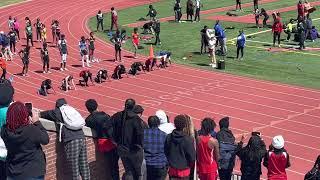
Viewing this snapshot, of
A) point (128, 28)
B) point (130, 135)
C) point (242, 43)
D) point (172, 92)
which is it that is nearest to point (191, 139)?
point (130, 135)

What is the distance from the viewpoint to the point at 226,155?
10.2 metres

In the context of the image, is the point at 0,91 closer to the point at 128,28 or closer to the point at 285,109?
the point at 285,109

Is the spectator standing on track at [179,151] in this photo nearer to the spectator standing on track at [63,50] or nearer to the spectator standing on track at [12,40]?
the spectator standing on track at [63,50]

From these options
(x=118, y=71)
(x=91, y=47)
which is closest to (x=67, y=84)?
(x=118, y=71)

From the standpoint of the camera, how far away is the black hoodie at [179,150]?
8.38 m

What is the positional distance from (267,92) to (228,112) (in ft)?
10.2

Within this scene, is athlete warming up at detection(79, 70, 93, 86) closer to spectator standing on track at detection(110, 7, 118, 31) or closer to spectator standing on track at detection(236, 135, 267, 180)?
spectator standing on track at detection(110, 7, 118, 31)

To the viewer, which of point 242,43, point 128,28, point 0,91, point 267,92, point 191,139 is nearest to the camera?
point 0,91

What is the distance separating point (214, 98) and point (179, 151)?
46.1ft

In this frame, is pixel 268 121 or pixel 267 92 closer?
pixel 268 121

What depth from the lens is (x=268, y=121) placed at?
19406 mm

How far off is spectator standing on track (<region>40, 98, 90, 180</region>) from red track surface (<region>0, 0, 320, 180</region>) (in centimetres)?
752

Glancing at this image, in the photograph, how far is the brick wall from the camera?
852 centimetres

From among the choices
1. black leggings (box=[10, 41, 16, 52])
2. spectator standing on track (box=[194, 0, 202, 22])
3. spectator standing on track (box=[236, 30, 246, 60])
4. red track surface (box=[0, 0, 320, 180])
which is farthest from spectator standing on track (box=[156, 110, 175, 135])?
spectator standing on track (box=[194, 0, 202, 22])
